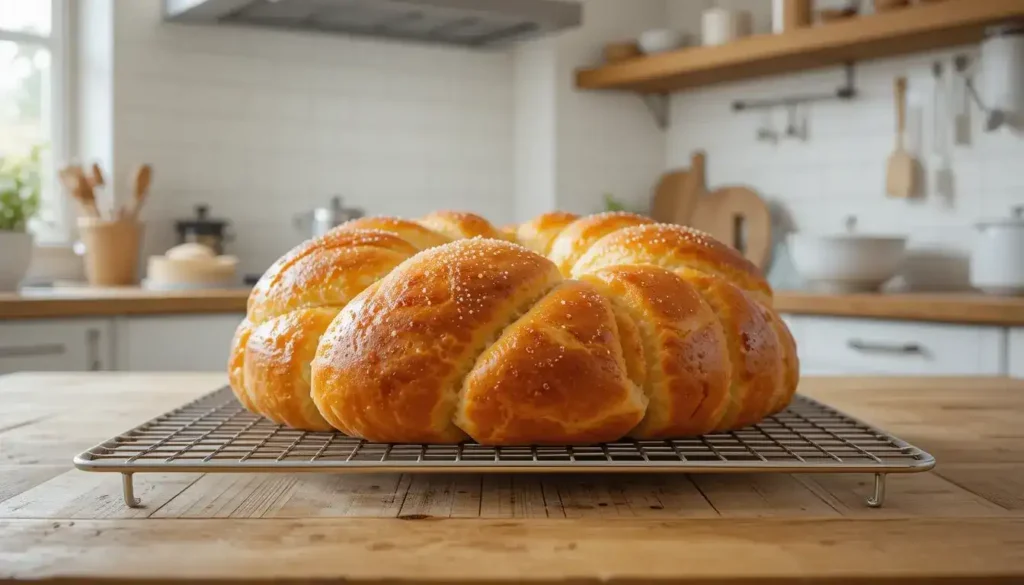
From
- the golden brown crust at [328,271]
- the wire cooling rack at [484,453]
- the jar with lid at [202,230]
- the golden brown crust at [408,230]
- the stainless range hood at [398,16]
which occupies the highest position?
the stainless range hood at [398,16]

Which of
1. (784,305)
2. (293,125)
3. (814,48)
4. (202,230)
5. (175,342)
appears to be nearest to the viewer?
(175,342)

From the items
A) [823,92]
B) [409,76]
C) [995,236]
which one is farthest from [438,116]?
[995,236]

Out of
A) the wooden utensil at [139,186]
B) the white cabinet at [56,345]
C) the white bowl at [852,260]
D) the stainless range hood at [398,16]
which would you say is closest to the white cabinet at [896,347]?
the white bowl at [852,260]

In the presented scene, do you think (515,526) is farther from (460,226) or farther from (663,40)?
(663,40)

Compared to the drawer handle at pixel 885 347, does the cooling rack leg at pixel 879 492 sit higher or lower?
higher

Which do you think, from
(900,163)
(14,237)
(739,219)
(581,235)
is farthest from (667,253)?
(739,219)

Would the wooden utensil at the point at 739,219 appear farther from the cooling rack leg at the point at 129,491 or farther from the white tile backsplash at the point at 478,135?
the cooling rack leg at the point at 129,491

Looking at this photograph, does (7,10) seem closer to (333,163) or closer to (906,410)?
(333,163)
